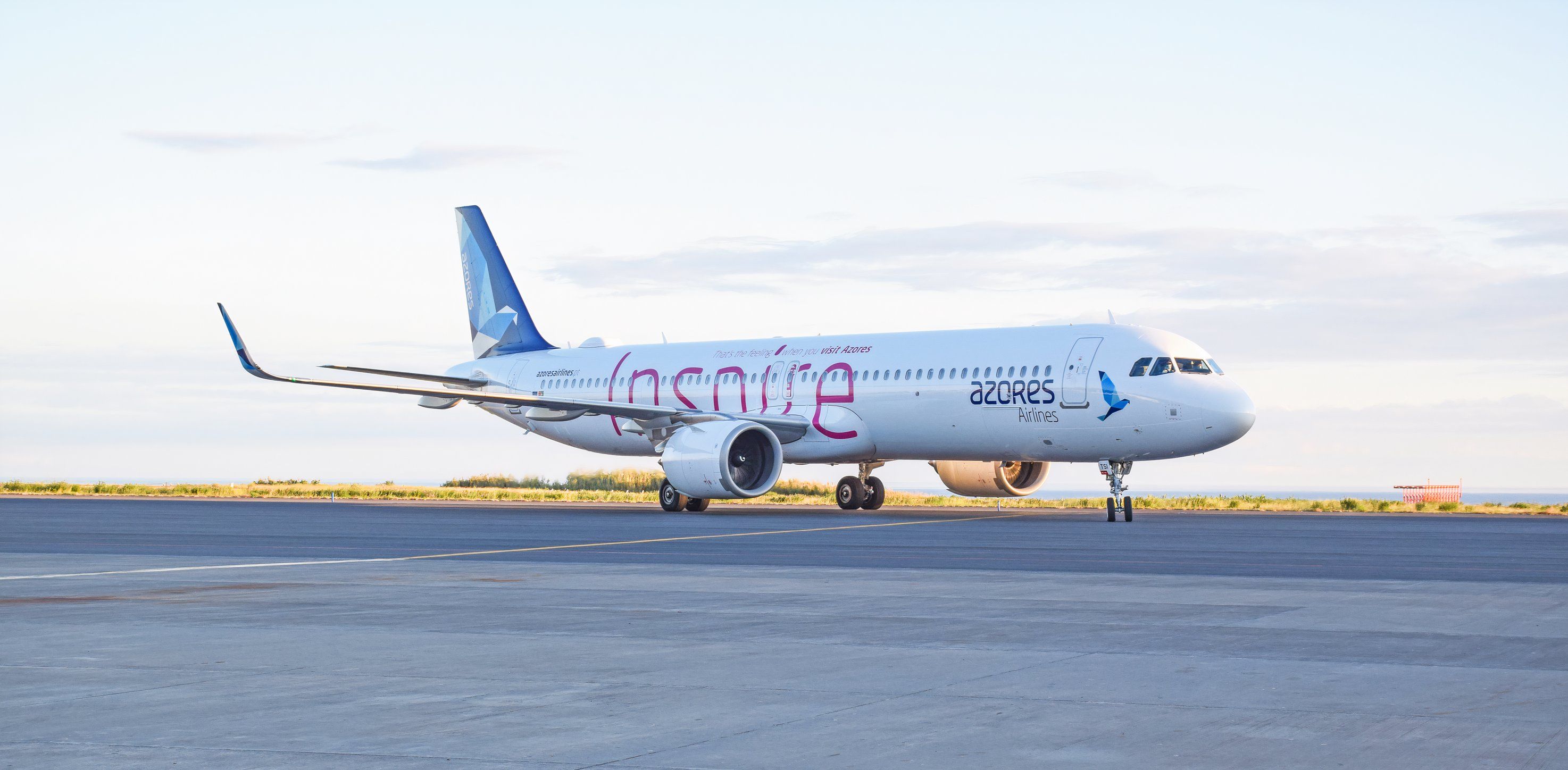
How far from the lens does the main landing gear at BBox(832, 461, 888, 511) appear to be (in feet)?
111

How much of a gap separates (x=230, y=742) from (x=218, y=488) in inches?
1850

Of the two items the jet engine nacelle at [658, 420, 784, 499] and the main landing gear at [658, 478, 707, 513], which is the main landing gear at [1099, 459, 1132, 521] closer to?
the jet engine nacelle at [658, 420, 784, 499]

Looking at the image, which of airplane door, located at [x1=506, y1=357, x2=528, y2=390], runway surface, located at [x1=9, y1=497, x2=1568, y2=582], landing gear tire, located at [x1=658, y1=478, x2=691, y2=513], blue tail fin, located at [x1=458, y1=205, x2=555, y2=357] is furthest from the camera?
blue tail fin, located at [x1=458, y1=205, x2=555, y2=357]

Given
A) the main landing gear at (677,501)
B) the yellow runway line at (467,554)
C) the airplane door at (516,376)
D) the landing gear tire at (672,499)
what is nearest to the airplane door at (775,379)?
the main landing gear at (677,501)

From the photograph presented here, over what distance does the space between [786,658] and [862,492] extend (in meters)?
25.3

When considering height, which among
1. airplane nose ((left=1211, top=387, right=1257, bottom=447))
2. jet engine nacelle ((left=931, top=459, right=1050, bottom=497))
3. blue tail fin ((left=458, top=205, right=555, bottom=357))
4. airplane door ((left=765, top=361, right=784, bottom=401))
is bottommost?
jet engine nacelle ((left=931, top=459, right=1050, bottom=497))

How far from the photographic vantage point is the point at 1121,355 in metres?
27.5

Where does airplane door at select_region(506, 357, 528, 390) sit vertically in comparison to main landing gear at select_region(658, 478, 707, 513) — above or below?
above

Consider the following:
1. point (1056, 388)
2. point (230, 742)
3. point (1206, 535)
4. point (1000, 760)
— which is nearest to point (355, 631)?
point (230, 742)

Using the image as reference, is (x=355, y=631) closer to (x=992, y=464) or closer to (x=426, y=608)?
(x=426, y=608)

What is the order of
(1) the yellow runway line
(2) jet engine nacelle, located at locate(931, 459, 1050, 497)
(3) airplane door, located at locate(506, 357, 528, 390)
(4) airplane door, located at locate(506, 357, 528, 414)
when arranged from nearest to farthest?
1. (1) the yellow runway line
2. (2) jet engine nacelle, located at locate(931, 459, 1050, 497)
3. (4) airplane door, located at locate(506, 357, 528, 414)
4. (3) airplane door, located at locate(506, 357, 528, 390)

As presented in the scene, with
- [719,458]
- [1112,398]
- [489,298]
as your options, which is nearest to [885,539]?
[1112,398]

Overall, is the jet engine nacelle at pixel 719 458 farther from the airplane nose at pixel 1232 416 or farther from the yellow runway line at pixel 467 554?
the airplane nose at pixel 1232 416

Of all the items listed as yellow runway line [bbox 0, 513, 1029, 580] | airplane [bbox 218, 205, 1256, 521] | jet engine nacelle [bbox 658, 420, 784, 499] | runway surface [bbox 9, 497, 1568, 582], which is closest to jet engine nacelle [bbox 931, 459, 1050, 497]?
airplane [bbox 218, 205, 1256, 521]
